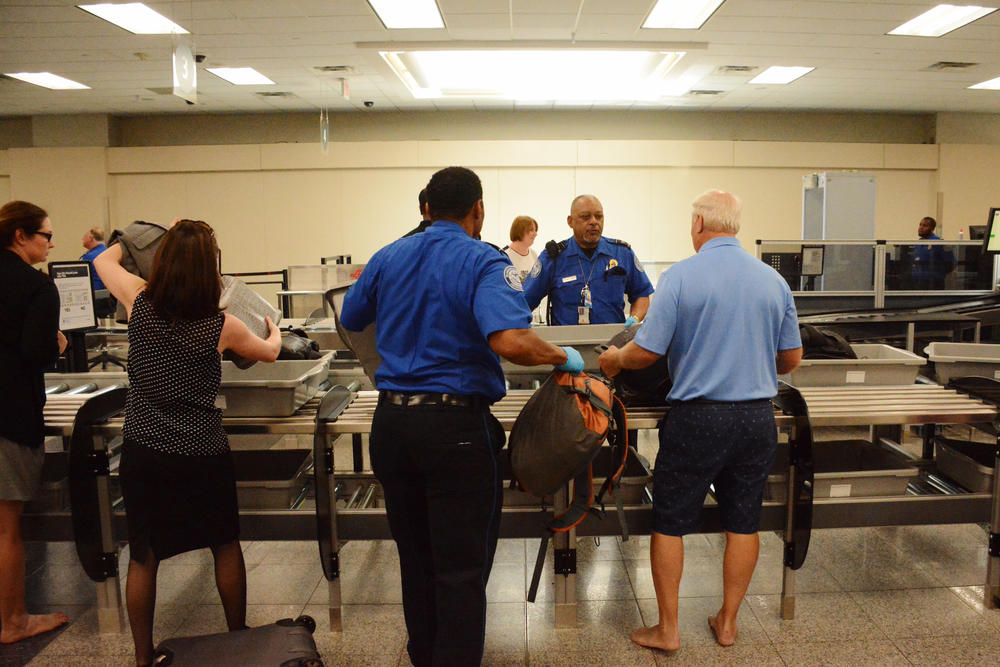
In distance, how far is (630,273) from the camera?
3.50 m

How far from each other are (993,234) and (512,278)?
560cm

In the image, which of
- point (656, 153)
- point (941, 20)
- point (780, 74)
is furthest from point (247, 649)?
point (656, 153)

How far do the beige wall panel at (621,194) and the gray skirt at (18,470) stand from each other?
8.42 meters

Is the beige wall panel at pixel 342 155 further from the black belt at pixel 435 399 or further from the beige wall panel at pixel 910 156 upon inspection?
the black belt at pixel 435 399

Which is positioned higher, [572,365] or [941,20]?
[941,20]

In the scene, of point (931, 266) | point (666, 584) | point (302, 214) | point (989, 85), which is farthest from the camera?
point (302, 214)

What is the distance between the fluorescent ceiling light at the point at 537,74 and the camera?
7.22 meters

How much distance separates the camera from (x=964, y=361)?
276 centimetres

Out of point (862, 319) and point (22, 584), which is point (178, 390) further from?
point (862, 319)

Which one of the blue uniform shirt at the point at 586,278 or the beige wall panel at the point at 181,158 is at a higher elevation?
the beige wall panel at the point at 181,158

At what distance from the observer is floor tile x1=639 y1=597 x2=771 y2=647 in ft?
7.80

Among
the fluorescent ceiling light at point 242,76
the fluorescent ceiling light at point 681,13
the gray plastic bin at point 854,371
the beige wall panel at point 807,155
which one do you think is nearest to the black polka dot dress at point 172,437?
the gray plastic bin at point 854,371

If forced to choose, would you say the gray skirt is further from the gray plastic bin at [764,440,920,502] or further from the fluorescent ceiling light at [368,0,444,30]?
the fluorescent ceiling light at [368,0,444,30]

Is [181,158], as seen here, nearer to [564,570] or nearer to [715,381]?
[564,570]
